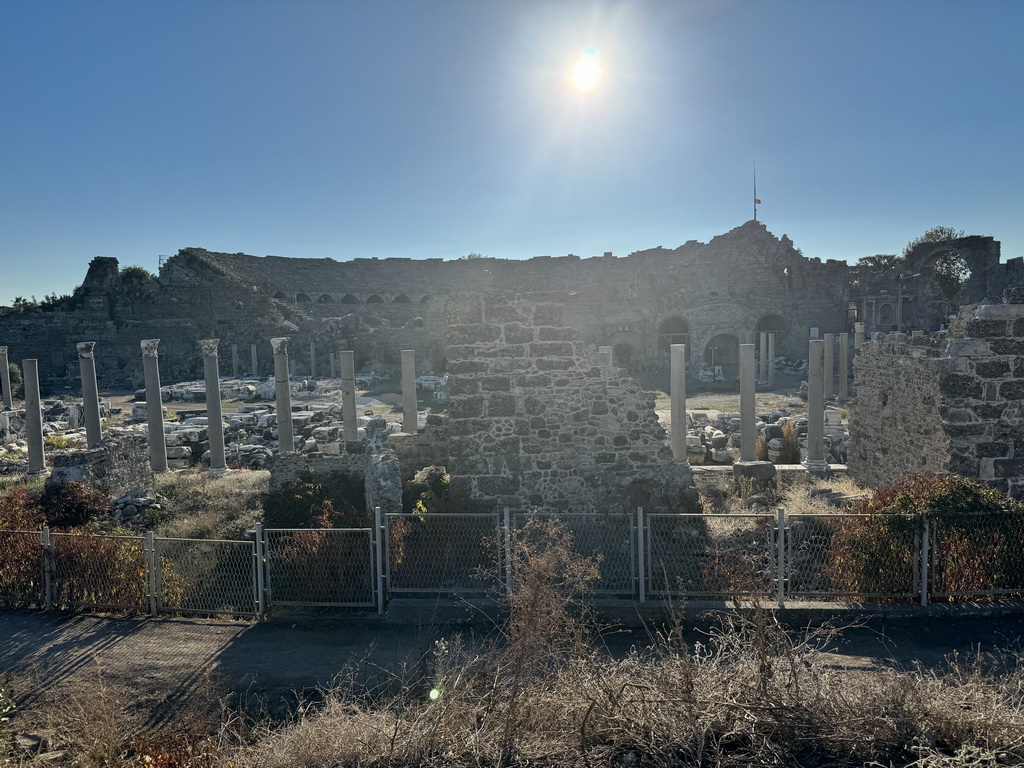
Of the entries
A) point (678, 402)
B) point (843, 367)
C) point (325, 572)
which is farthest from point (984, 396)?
point (843, 367)

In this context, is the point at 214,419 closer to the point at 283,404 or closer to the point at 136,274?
the point at 283,404

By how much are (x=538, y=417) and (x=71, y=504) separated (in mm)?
7295

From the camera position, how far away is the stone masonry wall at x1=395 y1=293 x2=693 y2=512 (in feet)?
30.3

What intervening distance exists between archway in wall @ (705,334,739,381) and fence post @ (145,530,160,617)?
3407 cm

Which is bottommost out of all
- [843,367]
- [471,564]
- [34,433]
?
[471,564]

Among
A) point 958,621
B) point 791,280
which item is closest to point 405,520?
point 958,621

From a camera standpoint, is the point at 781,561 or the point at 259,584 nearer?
the point at 781,561

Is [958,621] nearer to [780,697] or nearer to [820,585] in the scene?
[820,585]

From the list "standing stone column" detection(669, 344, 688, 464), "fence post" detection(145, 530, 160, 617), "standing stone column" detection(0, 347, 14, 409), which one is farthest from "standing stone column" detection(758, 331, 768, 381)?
"standing stone column" detection(0, 347, 14, 409)

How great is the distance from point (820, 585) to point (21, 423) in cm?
2414

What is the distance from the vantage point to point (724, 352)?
39125 mm

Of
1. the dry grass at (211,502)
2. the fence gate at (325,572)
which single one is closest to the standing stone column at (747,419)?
the fence gate at (325,572)

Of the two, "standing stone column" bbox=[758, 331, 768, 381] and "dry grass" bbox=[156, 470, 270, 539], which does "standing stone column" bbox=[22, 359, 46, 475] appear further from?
"standing stone column" bbox=[758, 331, 768, 381]

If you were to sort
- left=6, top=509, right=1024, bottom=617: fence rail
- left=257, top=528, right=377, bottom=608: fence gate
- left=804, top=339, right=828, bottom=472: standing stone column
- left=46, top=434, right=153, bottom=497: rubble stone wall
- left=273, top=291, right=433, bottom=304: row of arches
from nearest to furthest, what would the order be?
1. left=6, top=509, right=1024, bottom=617: fence rail
2. left=257, top=528, right=377, bottom=608: fence gate
3. left=46, top=434, right=153, bottom=497: rubble stone wall
4. left=804, top=339, right=828, bottom=472: standing stone column
5. left=273, top=291, right=433, bottom=304: row of arches
